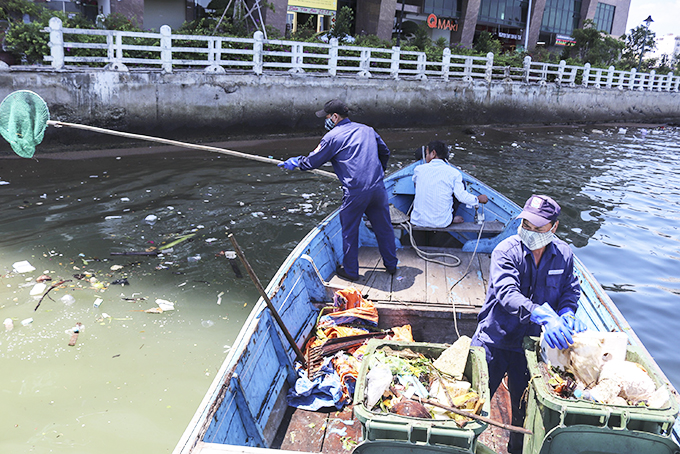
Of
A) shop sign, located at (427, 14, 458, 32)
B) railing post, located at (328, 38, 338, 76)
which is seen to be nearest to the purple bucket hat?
railing post, located at (328, 38, 338, 76)

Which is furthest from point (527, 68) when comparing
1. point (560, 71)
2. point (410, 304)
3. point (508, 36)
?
point (410, 304)

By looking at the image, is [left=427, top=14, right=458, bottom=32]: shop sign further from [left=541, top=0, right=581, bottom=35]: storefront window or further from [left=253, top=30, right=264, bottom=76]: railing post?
[left=253, top=30, right=264, bottom=76]: railing post

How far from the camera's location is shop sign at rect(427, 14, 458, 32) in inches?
1273

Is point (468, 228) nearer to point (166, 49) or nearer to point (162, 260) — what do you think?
point (162, 260)

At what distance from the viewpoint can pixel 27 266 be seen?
6.99 m

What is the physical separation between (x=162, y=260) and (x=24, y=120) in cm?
255

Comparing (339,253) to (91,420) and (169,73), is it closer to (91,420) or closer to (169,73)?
(91,420)

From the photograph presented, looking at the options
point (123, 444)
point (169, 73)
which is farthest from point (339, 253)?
point (169, 73)

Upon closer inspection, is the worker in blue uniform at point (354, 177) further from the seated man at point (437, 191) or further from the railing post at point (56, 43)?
the railing post at point (56, 43)

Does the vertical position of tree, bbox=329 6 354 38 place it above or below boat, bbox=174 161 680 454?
above

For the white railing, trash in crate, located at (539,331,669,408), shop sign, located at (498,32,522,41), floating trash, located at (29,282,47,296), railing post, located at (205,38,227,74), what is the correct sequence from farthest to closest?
shop sign, located at (498,32,522,41) < railing post, located at (205,38,227,74) < the white railing < floating trash, located at (29,282,47,296) < trash in crate, located at (539,331,669,408)

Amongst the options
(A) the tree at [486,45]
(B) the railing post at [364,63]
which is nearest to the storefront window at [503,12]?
(A) the tree at [486,45]

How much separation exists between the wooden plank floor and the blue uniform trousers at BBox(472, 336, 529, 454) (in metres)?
1.21

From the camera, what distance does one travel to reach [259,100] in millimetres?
16000
